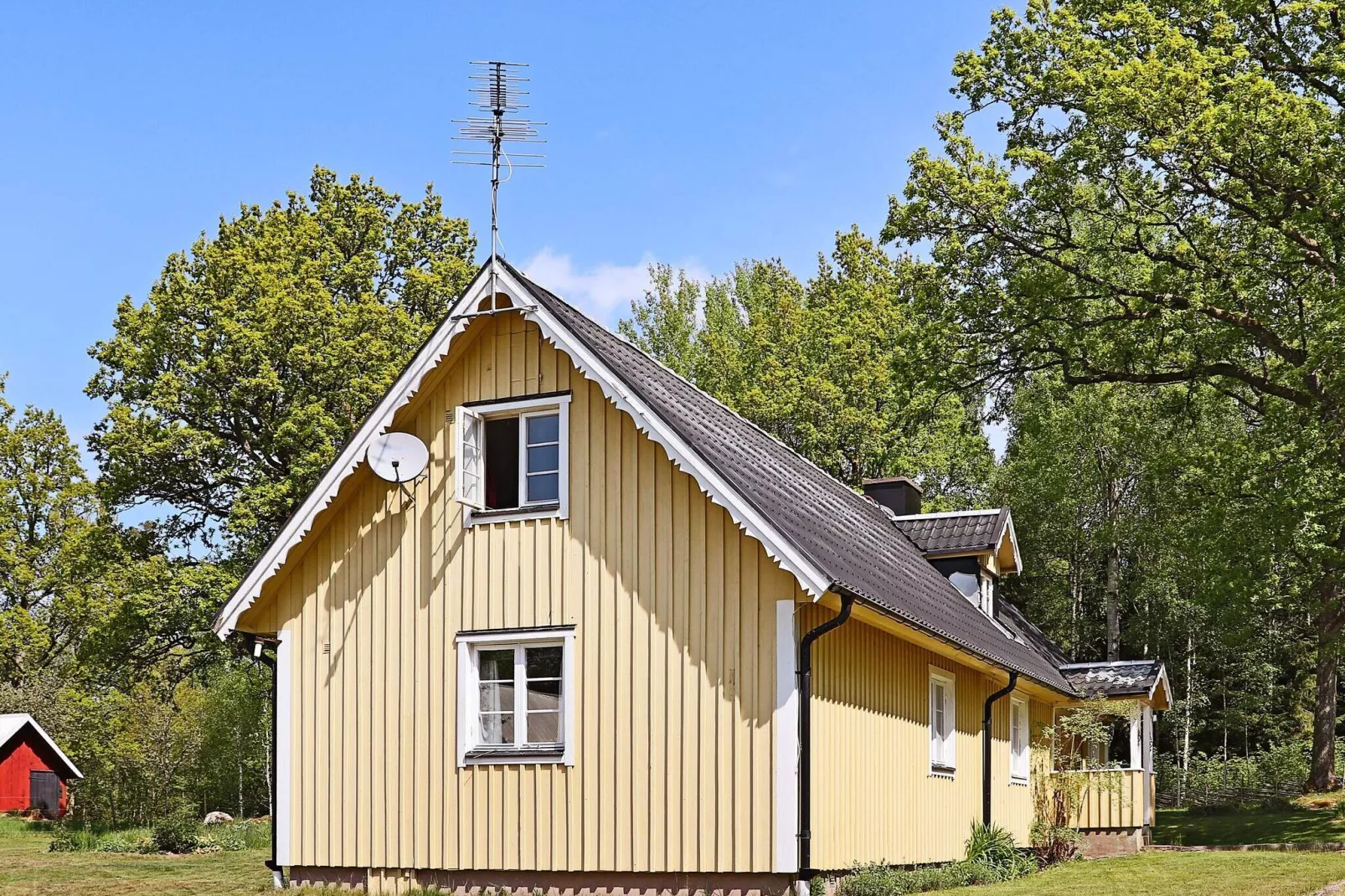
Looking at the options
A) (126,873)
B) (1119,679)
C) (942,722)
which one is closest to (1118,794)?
(1119,679)

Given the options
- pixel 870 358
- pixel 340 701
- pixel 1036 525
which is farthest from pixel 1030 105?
pixel 1036 525

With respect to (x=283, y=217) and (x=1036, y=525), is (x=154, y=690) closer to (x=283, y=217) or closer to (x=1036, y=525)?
(x=283, y=217)

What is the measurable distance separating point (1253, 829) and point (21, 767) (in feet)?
112

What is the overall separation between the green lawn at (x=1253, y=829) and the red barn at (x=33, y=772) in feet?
101

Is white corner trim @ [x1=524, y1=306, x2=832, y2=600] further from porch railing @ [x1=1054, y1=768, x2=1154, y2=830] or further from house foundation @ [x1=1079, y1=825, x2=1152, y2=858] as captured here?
house foundation @ [x1=1079, y1=825, x2=1152, y2=858]

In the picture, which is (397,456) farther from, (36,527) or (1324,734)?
(36,527)

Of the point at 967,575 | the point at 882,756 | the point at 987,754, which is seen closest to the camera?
the point at 882,756

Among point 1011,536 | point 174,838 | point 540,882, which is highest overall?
point 1011,536

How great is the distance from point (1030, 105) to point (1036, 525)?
2427cm

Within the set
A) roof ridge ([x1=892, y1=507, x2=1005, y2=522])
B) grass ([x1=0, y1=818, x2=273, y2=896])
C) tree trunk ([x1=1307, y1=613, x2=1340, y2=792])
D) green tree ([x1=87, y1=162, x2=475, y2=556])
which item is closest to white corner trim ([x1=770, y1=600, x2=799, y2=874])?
grass ([x1=0, y1=818, x2=273, y2=896])

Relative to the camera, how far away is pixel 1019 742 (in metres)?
24.7

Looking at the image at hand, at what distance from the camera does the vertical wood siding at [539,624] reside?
599 inches

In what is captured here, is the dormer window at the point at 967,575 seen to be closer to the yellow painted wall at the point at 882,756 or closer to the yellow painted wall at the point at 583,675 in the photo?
the yellow painted wall at the point at 882,756

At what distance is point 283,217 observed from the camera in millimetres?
40219
